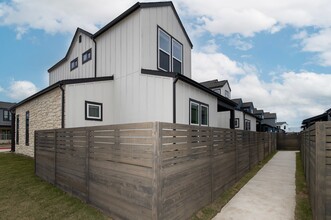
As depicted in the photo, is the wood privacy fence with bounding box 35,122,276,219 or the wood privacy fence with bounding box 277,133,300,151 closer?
the wood privacy fence with bounding box 35,122,276,219

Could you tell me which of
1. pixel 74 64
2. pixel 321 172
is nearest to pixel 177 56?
pixel 74 64

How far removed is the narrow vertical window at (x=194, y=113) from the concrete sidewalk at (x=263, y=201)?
332 cm

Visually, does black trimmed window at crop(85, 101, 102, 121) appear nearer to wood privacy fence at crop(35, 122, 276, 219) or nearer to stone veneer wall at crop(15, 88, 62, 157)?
stone veneer wall at crop(15, 88, 62, 157)

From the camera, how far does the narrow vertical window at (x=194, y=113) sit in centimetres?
958

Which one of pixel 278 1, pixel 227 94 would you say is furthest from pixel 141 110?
pixel 227 94

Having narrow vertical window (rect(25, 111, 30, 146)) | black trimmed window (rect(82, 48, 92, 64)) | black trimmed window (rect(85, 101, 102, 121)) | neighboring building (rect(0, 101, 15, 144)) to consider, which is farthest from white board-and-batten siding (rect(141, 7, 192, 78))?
neighboring building (rect(0, 101, 15, 144))

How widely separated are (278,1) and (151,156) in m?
8.33

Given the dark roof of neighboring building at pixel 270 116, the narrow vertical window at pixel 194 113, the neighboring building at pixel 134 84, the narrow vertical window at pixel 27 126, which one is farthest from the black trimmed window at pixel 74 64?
the dark roof of neighboring building at pixel 270 116

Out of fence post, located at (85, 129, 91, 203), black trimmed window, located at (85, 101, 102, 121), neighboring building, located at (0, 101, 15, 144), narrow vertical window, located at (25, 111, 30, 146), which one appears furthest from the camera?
neighboring building, located at (0, 101, 15, 144)

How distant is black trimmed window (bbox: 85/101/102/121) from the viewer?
916 cm

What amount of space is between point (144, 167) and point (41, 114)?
31.1 feet

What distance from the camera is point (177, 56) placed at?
11.5 m

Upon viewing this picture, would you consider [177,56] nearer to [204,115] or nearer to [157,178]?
[204,115]

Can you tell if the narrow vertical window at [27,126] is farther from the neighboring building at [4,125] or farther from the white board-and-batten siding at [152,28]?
the neighboring building at [4,125]
